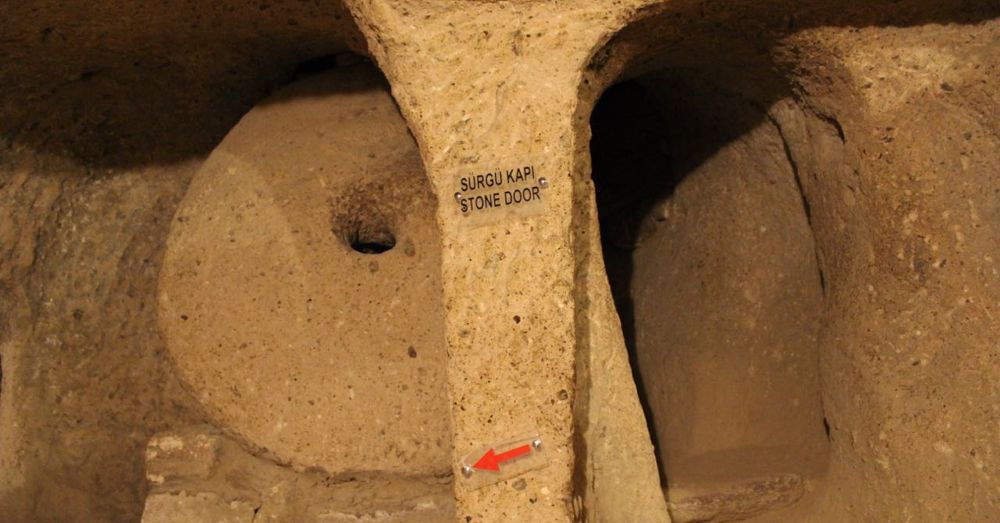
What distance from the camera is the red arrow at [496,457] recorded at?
179 centimetres

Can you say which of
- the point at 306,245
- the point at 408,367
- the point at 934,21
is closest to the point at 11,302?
the point at 306,245

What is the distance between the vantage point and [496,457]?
1.79 meters

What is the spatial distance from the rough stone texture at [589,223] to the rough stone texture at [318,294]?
0.16ft

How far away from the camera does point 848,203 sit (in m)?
2.13

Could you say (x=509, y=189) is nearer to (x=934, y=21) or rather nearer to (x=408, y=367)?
(x=408, y=367)

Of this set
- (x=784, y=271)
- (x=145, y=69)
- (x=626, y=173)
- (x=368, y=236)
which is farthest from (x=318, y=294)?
(x=784, y=271)

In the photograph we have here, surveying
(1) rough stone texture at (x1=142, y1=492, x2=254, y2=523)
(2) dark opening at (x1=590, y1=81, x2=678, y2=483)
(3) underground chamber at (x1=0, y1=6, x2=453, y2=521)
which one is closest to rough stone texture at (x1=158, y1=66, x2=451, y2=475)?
(3) underground chamber at (x1=0, y1=6, x2=453, y2=521)

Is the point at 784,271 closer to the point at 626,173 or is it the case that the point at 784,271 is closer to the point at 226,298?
the point at 626,173

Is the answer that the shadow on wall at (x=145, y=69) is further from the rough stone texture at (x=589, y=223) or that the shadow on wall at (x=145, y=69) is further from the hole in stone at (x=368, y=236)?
the hole in stone at (x=368, y=236)

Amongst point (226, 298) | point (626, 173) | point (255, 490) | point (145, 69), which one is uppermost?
point (145, 69)

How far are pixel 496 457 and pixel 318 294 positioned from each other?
2.46 feet

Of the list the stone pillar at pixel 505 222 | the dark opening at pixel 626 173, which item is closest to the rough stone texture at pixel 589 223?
the stone pillar at pixel 505 222

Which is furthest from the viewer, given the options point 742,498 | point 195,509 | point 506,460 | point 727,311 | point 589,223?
point 727,311

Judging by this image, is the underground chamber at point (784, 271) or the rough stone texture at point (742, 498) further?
the rough stone texture at point (742, 498)
